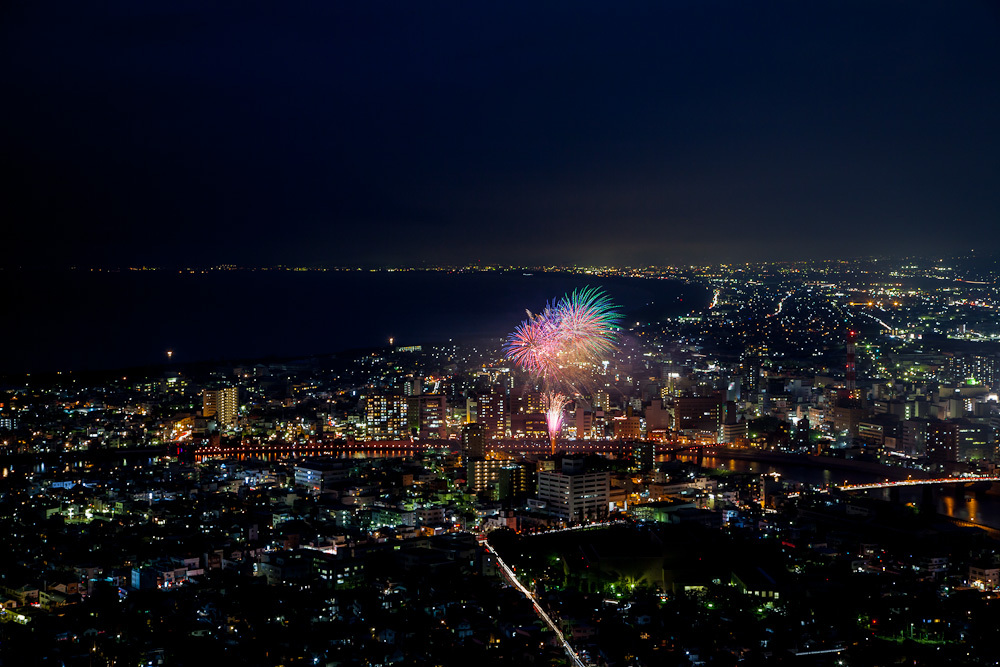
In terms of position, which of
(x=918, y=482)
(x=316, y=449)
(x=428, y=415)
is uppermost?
(x=428, y=415)

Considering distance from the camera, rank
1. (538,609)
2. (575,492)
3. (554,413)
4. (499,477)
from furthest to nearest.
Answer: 1. (554,413)
2. (499,477)
3. (575,492)
4. (538,609)

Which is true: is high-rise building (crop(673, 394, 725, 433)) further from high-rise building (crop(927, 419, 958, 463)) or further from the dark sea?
the dark sea

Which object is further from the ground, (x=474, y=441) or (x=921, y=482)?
(x=474, y=441)

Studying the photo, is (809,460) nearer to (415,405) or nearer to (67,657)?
(415,405)

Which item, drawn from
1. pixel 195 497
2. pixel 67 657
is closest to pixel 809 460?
pixel 195 497

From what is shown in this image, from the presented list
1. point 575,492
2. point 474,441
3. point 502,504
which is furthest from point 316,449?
point 575,492

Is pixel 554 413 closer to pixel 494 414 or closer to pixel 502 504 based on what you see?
pixel 494 414
